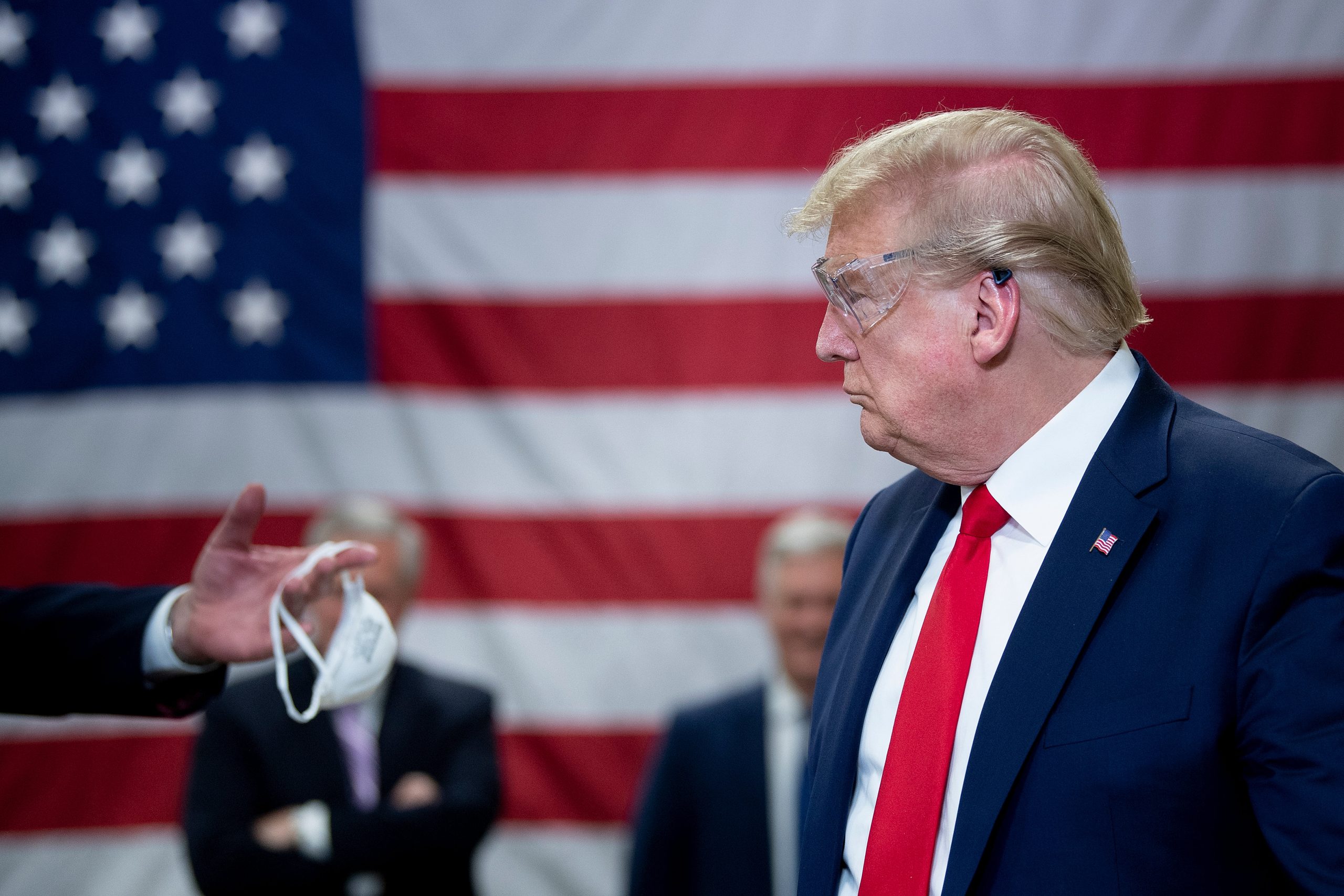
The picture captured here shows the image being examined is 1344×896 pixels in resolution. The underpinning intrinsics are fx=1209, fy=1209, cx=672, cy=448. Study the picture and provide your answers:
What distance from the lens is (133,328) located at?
3248 mm

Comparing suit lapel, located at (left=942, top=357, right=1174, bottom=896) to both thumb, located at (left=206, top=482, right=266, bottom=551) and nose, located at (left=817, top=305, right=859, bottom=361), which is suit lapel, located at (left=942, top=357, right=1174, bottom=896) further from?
thumb, located at (left=206, top=482, right=266, bottom=551)

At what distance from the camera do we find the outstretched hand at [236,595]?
1.42 meters

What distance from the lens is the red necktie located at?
1.09 metres

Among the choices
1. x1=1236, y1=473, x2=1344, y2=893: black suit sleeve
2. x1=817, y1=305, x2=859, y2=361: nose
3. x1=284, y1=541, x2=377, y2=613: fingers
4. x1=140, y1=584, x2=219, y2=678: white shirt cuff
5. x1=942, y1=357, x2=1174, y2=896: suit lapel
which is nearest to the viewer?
x1=1236, y1=473, x2=1344, y2=893: black suit sleeve

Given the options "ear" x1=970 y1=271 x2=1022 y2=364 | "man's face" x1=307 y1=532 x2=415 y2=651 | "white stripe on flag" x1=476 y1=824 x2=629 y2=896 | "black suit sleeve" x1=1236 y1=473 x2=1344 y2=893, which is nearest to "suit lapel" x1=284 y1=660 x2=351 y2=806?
"man's face" x1=307 y1=532 x2=415 y2=651

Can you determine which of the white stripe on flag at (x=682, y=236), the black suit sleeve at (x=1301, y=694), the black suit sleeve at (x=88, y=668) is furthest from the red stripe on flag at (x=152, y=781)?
the black suit sleeve at (x=1301, y=694)

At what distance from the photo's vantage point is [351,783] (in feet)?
7.96

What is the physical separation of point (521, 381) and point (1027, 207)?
→ 223 cm

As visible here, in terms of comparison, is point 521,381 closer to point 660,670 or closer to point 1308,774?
point 660,670

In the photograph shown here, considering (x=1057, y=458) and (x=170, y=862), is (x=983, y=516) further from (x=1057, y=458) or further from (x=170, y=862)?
(x=170, y=862)

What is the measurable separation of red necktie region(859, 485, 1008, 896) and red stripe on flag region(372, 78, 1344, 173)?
2.16 metres

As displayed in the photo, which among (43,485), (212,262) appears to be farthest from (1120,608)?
(43,485)

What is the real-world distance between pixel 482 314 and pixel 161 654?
183cm

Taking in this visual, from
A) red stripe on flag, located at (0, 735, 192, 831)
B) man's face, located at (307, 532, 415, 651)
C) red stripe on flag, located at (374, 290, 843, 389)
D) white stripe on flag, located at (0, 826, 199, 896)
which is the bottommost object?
white stripe on flag, located at (0, 826, 199, 896)
